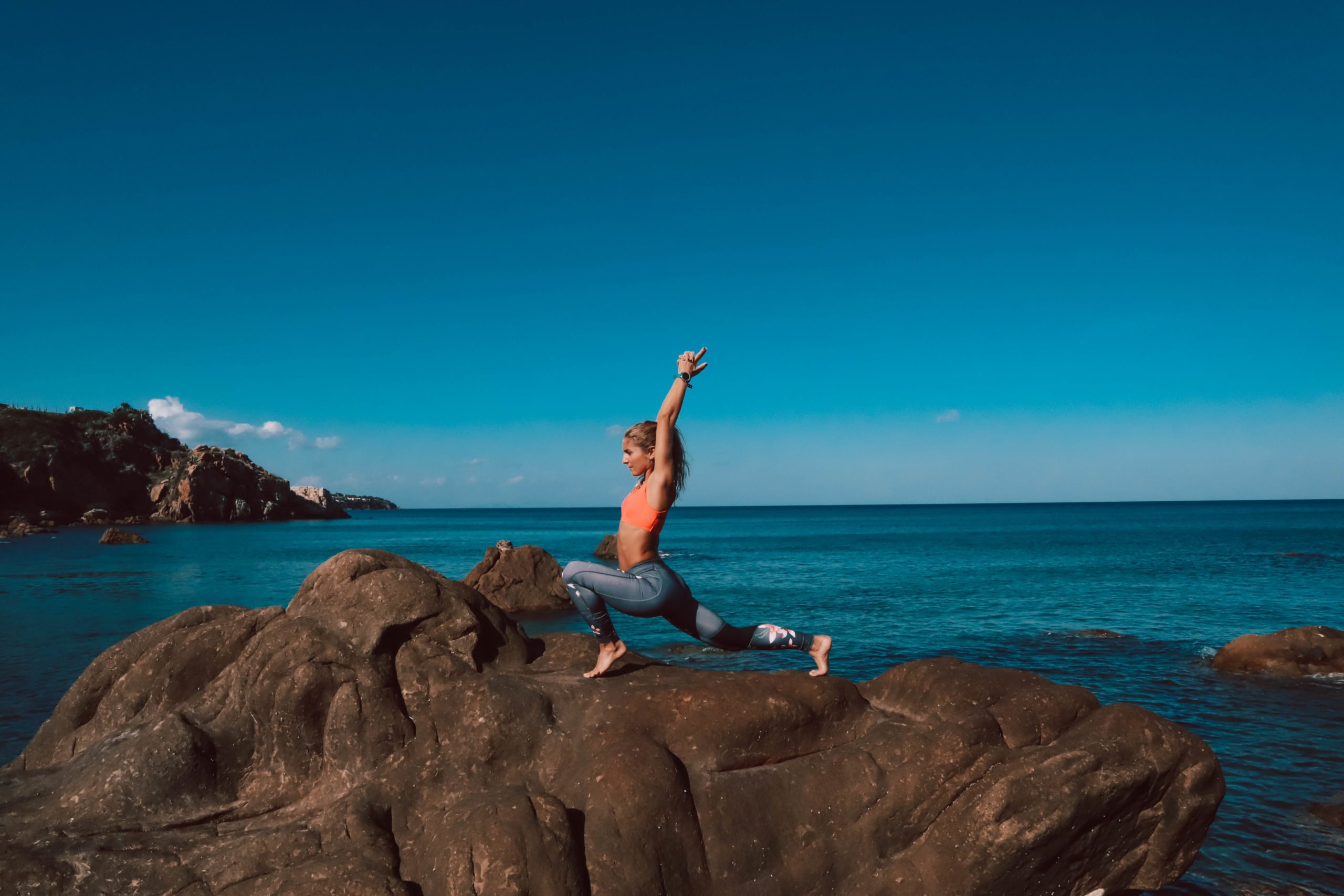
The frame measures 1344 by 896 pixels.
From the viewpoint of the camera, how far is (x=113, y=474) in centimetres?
10512

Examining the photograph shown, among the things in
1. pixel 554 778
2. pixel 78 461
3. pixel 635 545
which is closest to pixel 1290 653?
pixel 635 545

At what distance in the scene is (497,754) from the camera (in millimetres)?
6559

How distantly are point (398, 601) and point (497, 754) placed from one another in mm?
1966

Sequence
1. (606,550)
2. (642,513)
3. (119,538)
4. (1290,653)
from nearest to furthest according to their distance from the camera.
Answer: (642,513)
(1290,653)
(606,550)
(119,538)

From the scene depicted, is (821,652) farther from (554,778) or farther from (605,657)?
(554,778)

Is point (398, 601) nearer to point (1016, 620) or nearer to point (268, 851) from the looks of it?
point (268, 851)

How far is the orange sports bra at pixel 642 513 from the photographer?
22.4 ft

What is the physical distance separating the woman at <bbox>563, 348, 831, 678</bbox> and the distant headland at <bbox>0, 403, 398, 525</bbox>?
111 meters

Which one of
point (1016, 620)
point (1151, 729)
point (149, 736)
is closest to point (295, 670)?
point (149, 736)

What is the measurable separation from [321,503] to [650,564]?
577 ft

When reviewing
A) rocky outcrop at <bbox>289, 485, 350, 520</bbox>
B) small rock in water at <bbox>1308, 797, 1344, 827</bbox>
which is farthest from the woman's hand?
rocky outcrop at <bbox>289, 485, 350, 520</bbox>

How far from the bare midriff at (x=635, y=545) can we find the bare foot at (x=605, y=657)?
2.78ft

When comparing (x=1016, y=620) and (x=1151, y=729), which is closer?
(x=1151, y=729)

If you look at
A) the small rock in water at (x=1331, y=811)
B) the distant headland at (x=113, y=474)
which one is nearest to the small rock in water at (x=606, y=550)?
the small rock in water at (x=1331, y=811)
